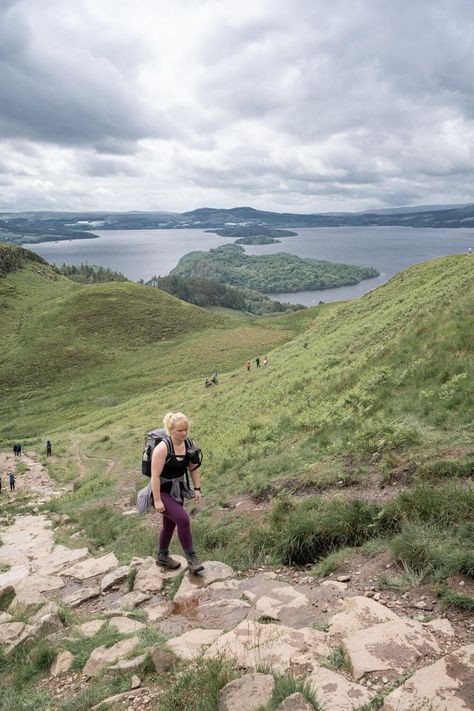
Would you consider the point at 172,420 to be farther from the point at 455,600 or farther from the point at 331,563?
the point at 455,600

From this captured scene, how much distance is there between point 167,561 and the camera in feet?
28.3

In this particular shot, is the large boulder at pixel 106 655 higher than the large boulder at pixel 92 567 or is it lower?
higher

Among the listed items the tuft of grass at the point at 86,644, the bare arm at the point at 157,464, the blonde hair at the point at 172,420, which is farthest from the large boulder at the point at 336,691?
the blonde hair at the point at 172,420

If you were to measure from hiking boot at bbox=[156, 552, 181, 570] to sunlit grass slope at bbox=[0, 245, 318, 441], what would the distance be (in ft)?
125

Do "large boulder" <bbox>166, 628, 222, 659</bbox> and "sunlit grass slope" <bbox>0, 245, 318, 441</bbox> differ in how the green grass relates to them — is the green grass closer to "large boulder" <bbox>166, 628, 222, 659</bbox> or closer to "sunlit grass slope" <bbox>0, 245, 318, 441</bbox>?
"large boulder" <bbox>166, 628, 222, 659</bbox>

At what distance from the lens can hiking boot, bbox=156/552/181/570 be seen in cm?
862

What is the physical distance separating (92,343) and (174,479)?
70884 mm

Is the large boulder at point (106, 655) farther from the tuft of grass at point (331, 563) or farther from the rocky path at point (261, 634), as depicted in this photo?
the tuft of grass at point (331, 563)

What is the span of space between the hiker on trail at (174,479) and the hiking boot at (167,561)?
65cm

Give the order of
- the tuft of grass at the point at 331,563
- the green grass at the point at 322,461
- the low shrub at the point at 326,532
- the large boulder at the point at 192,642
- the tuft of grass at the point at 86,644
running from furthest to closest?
the low shrub at the point at 326,532 → the tuft of grass at the point at 331,563 → the green grass at the point at 322,461 → the tuft of grass at the point at 86,644 → the large boulder at the point at 192,642

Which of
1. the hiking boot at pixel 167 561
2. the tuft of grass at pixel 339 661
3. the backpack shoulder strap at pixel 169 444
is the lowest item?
the hiking boot at pixel 167 561

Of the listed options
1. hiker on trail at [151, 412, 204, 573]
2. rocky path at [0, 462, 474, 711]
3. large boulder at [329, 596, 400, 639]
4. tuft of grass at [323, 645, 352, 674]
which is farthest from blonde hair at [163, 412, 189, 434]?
tuft of grass at [323, 645, 352, 674]

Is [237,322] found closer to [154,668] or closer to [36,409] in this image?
[36,409]

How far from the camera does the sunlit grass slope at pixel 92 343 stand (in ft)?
180
